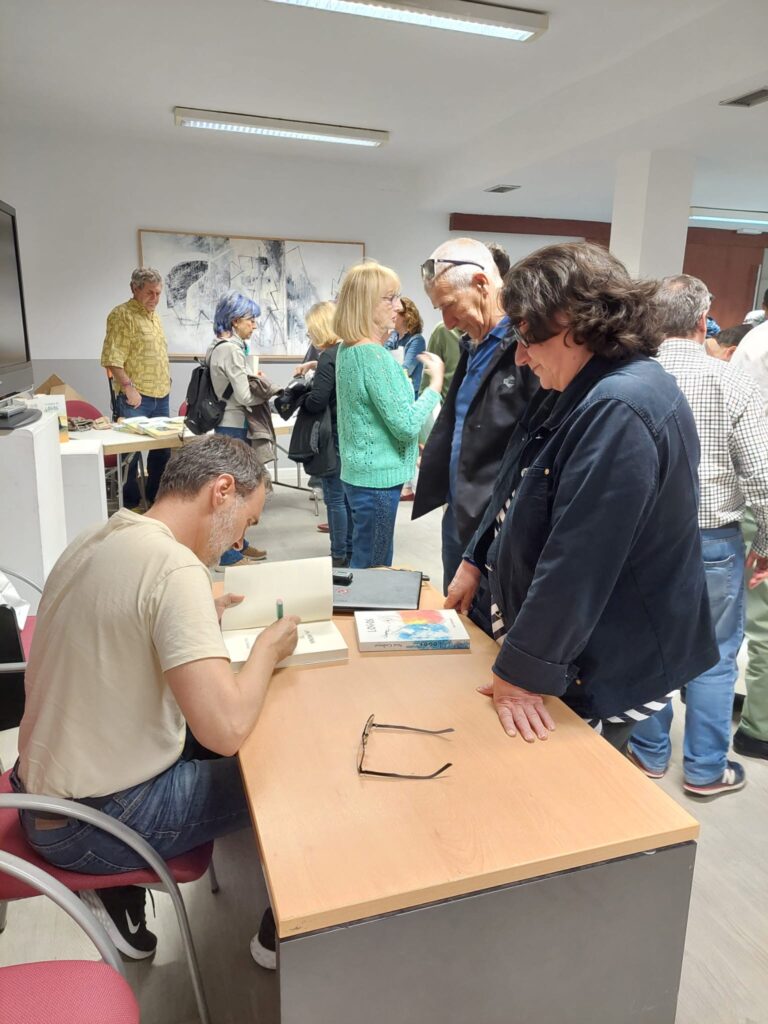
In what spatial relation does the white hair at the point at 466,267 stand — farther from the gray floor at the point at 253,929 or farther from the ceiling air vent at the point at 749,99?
the ceiling air vent at the point at 749,99

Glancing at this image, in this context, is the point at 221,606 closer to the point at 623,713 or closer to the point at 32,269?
the point at 623,713

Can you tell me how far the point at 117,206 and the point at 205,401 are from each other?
10.8 ft

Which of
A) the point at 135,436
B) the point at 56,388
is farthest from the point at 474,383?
the point at 56,388

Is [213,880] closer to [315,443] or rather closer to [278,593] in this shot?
[278,593]

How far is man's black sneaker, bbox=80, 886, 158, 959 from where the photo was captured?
1508mm

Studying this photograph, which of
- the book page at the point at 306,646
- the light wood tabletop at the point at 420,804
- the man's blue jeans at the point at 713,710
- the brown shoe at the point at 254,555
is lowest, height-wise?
the brown shoe at the point at 254,555

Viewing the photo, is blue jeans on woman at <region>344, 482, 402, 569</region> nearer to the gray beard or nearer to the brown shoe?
the gray beard

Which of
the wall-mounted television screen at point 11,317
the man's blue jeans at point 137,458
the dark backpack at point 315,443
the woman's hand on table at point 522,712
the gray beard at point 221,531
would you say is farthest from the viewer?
Result: the man's blue jeans at point 137,458

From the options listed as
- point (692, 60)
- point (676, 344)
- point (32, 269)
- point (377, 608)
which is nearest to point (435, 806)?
point (377, 608)

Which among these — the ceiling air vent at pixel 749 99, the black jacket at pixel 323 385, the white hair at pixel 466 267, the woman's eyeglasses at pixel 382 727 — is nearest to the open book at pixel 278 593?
the woman's eyeglasses at pixel 382 727

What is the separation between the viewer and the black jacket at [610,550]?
43.3 inches

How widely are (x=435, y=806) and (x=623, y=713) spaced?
48cm

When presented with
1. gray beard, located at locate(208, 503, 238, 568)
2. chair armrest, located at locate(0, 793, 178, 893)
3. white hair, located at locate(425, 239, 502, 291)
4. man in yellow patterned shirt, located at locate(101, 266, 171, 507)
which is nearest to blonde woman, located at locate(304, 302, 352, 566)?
white hair, located at locate(425, 239, 502, 291)

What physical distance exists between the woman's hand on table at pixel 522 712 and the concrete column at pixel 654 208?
4158 millimetres
